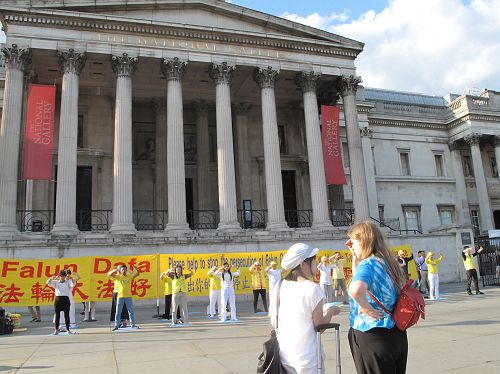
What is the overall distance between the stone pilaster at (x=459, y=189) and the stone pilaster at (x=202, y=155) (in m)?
25.4

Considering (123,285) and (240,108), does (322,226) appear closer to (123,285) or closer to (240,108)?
(240,108)

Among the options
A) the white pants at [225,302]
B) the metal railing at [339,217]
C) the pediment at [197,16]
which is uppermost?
the pediment at [197,16]

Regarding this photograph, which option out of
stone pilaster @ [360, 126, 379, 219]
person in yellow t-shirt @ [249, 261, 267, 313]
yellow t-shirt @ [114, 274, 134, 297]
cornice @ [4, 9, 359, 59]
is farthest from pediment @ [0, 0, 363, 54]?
yellow t-shirt @ [114, 274, 134, 297]

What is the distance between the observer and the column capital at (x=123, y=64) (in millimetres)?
22297

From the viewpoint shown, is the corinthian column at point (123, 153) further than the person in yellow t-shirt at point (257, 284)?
Yes

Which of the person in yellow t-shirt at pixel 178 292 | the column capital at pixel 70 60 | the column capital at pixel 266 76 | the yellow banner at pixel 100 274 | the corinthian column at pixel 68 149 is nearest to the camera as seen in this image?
the person in yellow t-shirt at pixel 178 292

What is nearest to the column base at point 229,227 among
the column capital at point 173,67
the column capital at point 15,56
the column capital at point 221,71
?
the column capital at point 221,71

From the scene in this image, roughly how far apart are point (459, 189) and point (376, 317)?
4254 centimetres

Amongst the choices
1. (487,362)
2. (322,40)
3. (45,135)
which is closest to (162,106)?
(45,135)

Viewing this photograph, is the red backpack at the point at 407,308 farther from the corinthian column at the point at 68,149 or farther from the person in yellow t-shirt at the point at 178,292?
the corinthian column at the point at 68,149

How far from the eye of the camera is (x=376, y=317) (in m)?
3.53

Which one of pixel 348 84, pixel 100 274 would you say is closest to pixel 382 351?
pixel 100 274

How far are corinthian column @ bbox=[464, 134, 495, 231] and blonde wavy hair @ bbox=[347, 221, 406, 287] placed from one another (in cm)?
4077

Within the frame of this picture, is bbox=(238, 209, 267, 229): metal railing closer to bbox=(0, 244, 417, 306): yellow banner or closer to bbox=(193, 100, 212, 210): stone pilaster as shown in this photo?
bbox=(193, 100, 212, 210): stone pilaster
